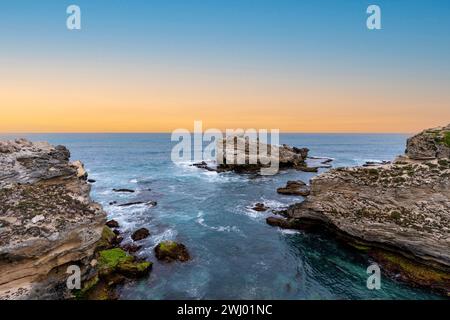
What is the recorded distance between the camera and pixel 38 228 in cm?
2066

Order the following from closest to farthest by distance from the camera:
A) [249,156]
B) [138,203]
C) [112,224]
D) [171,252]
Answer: [171,252], [112,224], [138,203], [249,156]

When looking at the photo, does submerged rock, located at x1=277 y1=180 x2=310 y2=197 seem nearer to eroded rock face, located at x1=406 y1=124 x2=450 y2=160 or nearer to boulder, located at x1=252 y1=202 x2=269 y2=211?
boulder, located at x1=252 y1=202 x2=269 y2=211

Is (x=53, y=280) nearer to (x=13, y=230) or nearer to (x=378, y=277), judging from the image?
(x=13, y=230)

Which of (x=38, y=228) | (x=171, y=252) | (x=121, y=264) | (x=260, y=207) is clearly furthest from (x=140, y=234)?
(x=260, y=207)

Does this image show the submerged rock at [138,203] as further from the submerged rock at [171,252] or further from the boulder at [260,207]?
the submerged rock at [171,252]

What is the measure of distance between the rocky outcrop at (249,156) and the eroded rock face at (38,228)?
6005 cm

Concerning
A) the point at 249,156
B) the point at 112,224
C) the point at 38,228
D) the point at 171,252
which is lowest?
the point at 171,252

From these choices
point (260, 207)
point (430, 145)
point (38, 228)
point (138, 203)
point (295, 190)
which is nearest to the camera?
point (38, 228)

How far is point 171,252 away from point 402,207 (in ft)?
82.0

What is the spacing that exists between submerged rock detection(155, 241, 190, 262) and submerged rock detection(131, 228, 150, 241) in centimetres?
492

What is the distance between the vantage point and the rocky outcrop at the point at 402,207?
2562 centimetres

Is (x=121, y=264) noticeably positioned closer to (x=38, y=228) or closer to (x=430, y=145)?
(x=38, y=228)
